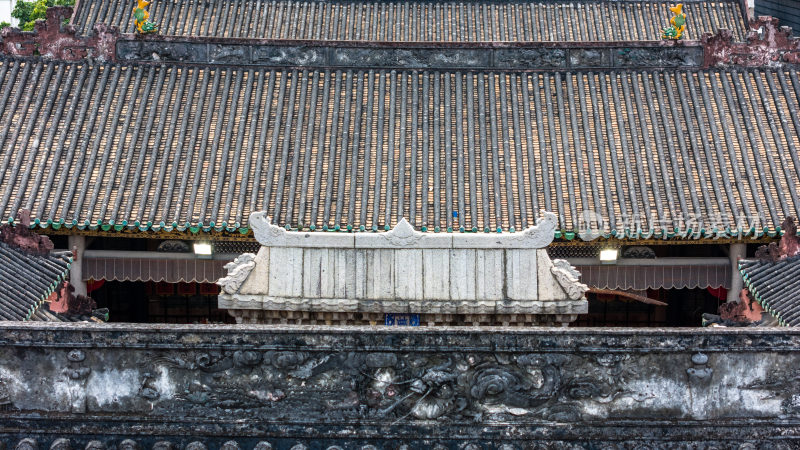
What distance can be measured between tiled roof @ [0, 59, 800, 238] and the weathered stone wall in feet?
18.6

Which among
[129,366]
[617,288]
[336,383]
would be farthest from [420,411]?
[617,288]

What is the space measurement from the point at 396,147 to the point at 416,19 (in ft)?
44.3

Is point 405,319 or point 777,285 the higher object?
point 777,285

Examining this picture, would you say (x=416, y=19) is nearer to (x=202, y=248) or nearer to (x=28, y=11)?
(x=202, y=248)

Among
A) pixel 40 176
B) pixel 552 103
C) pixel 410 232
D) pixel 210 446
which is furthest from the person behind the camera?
pixel 552 103

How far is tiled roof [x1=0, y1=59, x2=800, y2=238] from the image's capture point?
15.4 m

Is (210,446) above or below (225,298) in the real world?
below

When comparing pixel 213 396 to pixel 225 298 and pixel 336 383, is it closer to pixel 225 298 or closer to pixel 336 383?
pixel 336 383

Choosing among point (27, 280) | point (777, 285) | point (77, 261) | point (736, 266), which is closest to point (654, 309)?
point (736, 266)

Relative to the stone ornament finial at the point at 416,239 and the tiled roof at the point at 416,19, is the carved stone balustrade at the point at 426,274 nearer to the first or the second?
the stone ornament finial at the point at 416,239

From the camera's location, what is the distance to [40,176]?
622 inches

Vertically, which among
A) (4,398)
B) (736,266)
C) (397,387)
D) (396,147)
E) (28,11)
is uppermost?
(28,11)

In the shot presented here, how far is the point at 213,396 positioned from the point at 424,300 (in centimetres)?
331

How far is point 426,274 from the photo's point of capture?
12055mm
